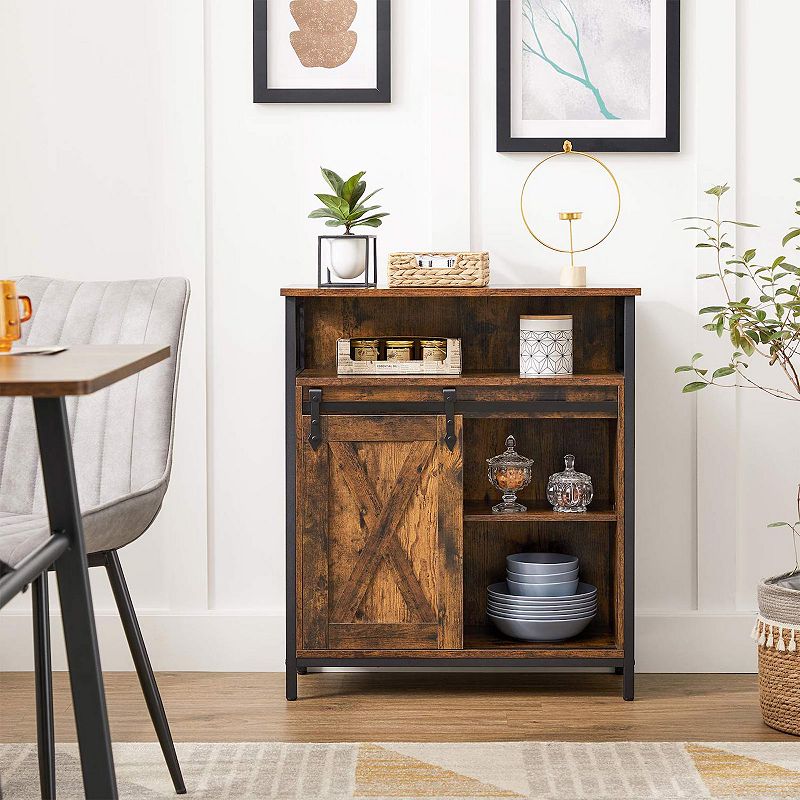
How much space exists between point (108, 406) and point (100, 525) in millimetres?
332

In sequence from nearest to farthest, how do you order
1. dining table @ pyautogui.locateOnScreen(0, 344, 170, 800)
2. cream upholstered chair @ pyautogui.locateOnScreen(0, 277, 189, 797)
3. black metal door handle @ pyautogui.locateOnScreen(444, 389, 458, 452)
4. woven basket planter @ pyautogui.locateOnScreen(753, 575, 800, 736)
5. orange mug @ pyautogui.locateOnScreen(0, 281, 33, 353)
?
dining table @ pyautogui.locateOnScreen(0, 344, 170, 800)
orange mug @ pyautogui.locateOnScreen(0, 281, 33, 353)
cream upholstered chair @ pyautogui.locateOnScreen(0, 277, 189, 797)
woven basket planter @ pyautogui.locateOnScreen(753, 575, 800, 736)
black metal door handle @ pyautogui.locateOnScreen(444, 389, 458, 452)

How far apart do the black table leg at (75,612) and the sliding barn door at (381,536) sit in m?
1.09

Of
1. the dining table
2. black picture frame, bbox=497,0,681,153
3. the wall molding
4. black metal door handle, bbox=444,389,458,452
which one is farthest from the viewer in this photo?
the wall molding

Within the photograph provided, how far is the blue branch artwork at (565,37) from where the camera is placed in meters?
2.77

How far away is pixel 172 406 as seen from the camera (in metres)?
1.97

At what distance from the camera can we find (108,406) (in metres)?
→ 2.03

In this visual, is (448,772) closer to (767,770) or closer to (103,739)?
(767,770)

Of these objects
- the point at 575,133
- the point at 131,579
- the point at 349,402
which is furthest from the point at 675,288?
the point at 131,579

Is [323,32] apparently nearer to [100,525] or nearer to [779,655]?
[100,525]

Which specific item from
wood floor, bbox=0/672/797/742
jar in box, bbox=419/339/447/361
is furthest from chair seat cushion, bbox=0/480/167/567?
jar in box, bbox=419/339/447/361

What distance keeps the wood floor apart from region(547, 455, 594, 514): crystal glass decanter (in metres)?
0.50

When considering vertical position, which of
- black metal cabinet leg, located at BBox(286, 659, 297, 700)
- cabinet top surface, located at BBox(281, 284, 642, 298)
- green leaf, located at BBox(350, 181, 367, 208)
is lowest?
black metal cabinet leg, located at BBox(286, 659, 297, 700)

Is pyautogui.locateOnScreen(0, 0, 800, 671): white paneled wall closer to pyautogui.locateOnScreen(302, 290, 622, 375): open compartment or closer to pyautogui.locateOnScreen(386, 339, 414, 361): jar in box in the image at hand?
pyautogui.locateOnScreen(302, 290, 622, 375): open compartment

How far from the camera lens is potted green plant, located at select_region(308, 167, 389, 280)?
257cm
